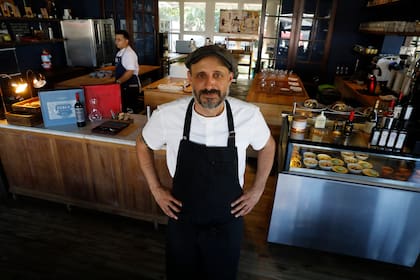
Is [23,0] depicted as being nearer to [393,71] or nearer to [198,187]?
[198,187]

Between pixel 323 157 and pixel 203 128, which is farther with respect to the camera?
pixel 323 157

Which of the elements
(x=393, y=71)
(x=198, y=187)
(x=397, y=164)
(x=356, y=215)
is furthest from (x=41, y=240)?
(x=393, y=71)

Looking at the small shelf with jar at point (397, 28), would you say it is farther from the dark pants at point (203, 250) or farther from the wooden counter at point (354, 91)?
the dark pants at point (203, 250)

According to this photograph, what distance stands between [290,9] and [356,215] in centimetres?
529

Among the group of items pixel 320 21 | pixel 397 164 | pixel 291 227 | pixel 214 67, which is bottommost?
pixel 291 227

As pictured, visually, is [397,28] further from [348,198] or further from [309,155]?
[348,198]

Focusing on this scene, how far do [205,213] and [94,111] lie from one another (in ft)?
5.64

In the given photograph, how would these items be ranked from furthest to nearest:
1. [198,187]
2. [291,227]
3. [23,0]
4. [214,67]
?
1. [23,0]
2. [291,227]
3. [198,187]
4. [214,67]

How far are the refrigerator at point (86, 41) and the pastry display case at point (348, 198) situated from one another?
5256 millimetres

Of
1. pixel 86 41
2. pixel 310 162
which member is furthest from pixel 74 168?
pixel 86 41

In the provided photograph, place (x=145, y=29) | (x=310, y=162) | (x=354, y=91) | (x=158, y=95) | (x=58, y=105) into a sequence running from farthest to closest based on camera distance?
1. (x=145, y=29)
2. (x=354, y=91)
3. (x=158, y=95)
4. (x=58, y=105)
5. (x=310, y=162)

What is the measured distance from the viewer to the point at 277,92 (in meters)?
4.06

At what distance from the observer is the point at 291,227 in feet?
7.43

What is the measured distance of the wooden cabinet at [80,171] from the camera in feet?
7.64
